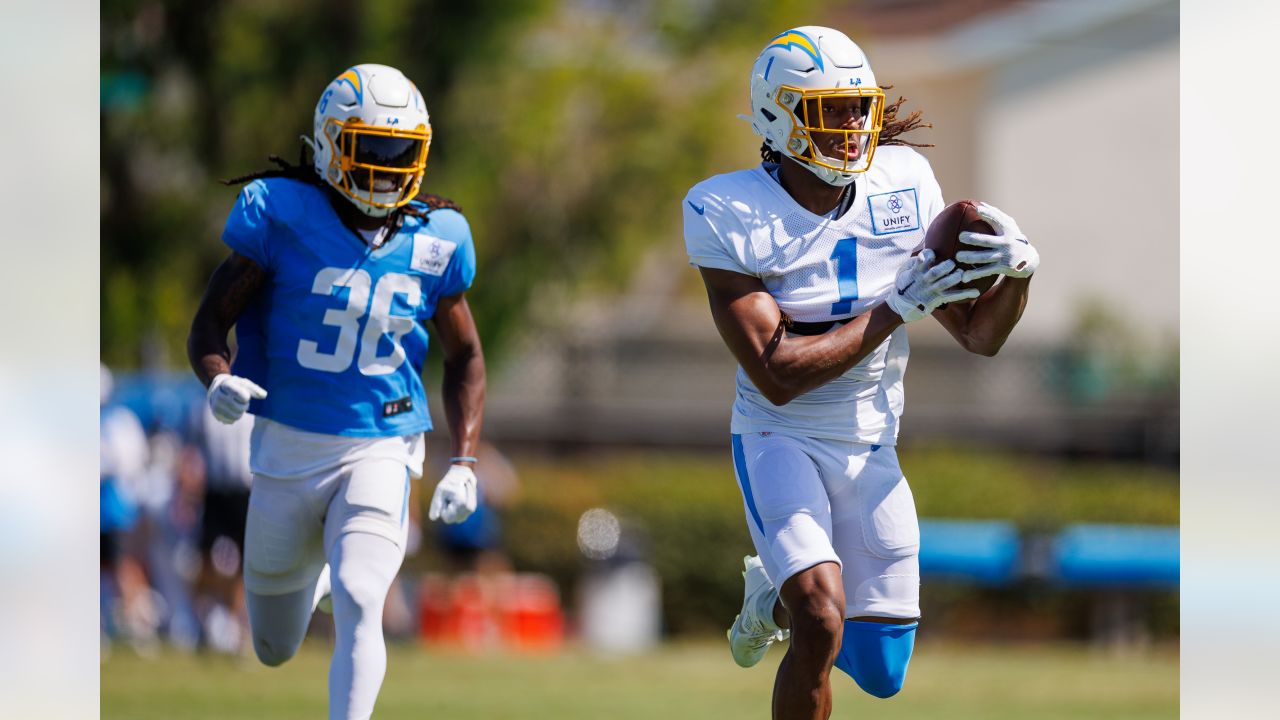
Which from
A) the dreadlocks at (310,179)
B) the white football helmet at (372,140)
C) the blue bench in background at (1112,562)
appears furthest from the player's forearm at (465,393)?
the blue bench in background at (1112,562)

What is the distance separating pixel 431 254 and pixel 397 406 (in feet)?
1.74

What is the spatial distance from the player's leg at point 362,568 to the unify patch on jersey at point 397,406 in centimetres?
18

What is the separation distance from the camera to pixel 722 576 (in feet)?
49.6

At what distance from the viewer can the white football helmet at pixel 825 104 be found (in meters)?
5.26

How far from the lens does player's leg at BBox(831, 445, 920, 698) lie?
534 cm

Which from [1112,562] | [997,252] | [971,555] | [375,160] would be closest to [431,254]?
[375,160]

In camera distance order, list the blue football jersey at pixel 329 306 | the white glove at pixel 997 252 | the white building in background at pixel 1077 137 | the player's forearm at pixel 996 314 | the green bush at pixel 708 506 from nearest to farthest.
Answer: the white glove at pixel 997 252
the player's forearm at pixel 996 314
the blue football jersey at pixel 329 306
the green bush at pixel 708 506
the white building in background at pixel 1077 137

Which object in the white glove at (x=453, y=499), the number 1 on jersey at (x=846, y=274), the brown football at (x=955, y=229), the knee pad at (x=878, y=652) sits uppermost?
the brown football at (x=955, y=229)

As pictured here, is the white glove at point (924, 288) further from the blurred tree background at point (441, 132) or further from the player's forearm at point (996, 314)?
the blurred tree background at point (441, 132)

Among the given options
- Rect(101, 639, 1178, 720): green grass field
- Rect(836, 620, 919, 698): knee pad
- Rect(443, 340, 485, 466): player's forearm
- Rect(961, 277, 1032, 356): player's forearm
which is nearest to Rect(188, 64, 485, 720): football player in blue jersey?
Rect(443, 340, 485, 466): player's forearm

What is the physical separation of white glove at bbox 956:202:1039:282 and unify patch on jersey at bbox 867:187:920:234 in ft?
1.46

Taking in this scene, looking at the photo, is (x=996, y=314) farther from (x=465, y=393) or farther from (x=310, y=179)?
(x=310, y=179)

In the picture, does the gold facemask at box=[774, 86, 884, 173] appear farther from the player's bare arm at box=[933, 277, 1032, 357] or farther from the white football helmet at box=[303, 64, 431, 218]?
the white football helmet at box=[303, 64, 431, 218]
